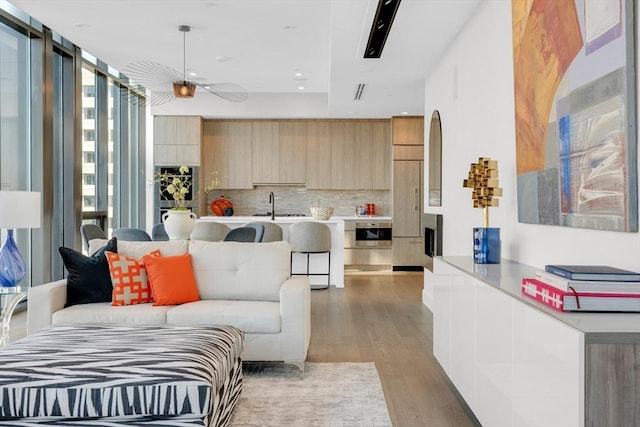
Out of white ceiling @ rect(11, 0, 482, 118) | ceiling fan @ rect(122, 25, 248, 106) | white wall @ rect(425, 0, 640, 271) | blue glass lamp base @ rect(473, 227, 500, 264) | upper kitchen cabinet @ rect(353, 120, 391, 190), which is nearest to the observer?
white wall @ rect(425, 0, 640, 271)

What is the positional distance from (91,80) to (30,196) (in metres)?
4.20

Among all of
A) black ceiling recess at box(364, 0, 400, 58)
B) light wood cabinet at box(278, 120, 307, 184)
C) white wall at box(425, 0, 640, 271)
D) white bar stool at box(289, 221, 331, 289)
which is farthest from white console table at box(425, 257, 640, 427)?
light wood cabinet at box(278, 120, 307, 184)

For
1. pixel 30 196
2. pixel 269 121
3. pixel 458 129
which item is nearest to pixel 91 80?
pixel 269 121

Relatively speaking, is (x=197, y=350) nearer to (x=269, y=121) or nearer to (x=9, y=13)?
(x=9, y=13)

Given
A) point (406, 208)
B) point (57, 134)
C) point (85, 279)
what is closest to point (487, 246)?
point (85, 279)

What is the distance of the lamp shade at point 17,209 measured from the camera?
147 inches

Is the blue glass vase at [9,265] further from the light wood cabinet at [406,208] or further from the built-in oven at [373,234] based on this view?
the light wood cabinet at [406,208]

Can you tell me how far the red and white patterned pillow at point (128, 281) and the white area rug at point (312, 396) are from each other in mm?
908

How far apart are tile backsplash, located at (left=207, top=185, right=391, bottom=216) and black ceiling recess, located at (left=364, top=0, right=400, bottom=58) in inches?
201

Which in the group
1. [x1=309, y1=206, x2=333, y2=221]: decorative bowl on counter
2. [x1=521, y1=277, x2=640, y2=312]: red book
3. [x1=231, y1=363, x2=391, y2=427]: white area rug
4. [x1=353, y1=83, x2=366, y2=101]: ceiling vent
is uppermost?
[x1=353, y1=83, x2=366, y2=101]: ceiling vent

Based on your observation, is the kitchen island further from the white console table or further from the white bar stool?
the white console table

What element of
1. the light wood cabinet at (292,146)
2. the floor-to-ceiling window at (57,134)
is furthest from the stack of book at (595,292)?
the light wood cabinet at (292,146)

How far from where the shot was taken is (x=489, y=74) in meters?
4.00

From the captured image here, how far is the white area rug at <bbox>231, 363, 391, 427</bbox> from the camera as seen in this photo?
2.95 metres
